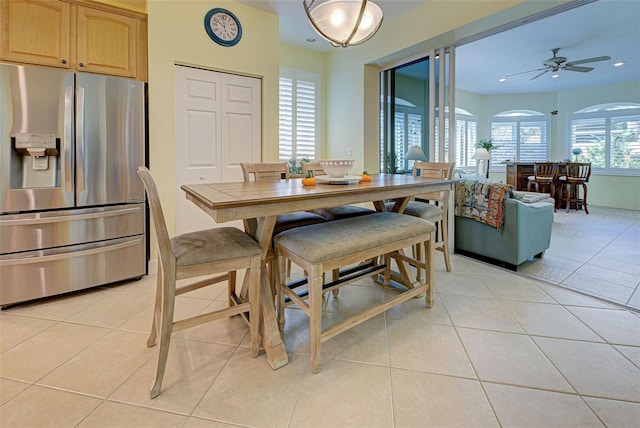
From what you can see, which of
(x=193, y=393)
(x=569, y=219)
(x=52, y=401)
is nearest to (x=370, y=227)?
(x=193, y=393)

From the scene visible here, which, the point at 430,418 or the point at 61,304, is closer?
the point at 430,418

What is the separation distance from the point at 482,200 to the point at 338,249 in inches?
89.9

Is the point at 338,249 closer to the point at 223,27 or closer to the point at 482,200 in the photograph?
the point at 482,200

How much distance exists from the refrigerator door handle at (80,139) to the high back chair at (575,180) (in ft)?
26.1

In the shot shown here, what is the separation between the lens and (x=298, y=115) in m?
4.80

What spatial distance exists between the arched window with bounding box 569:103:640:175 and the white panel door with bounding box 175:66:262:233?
7.96 m

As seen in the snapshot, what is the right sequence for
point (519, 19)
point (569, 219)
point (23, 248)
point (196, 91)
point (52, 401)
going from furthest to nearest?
point (569, 219) < point (196, 91) < point (519, 19) < point (23, 248) < point (52, 401)

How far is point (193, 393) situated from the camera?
145cm

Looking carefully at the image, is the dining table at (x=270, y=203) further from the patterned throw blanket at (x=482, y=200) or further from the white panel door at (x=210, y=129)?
the white panel door at (x=210, y=129)

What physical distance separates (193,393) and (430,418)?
Answer: 1.04 metres

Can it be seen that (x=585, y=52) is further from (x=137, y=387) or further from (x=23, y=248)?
(x=23, y=248)

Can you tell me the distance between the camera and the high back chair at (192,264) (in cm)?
141

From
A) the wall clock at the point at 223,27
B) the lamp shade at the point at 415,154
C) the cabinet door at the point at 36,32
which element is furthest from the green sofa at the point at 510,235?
the cabinet door at the point at 36,32

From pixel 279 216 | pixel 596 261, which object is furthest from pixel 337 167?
pixel 596 261
